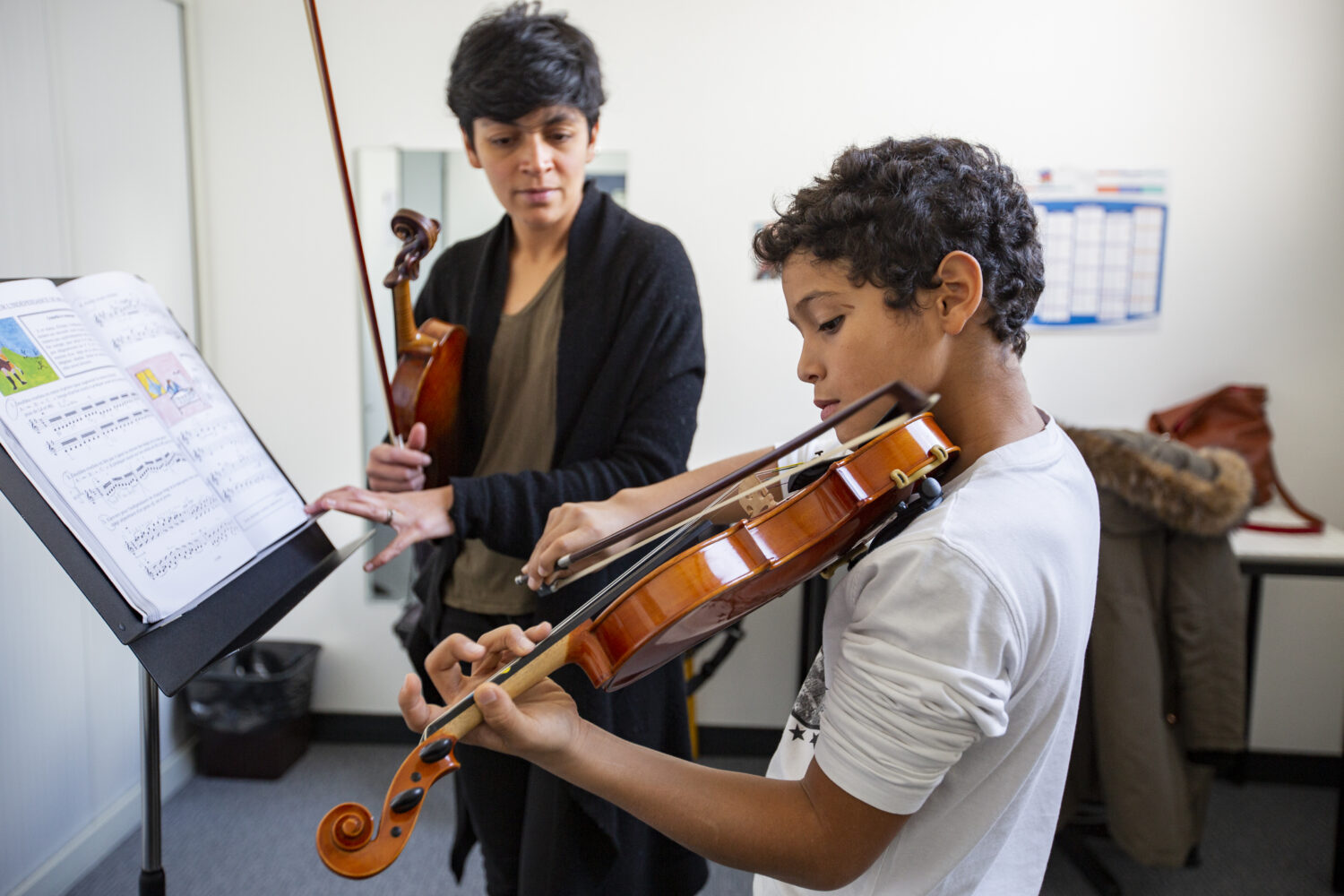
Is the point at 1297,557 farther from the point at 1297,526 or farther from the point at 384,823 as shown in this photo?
the point at 384,823

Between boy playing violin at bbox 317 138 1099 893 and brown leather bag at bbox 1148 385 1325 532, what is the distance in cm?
192

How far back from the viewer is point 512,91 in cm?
121

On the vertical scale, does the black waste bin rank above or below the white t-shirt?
below

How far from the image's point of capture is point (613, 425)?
1.28 metres

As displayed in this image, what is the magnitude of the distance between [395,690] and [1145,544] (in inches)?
79.5

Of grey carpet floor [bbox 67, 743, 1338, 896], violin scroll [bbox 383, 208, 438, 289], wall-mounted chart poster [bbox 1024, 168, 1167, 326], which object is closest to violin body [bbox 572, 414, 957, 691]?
violin scroll [bbox 383, 208, 438, 289]

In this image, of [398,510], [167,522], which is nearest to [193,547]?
[167,522]

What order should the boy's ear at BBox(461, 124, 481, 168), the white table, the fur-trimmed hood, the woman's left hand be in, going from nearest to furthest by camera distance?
the woman's left hand
the boy's ear at BBox(461, 124, 481, 168)
the fur-trimmed hood
the white table

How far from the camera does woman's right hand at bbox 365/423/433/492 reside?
3.95ft

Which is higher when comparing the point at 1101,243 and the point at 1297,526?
the point at 1101,243

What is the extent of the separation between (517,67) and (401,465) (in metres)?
0.55

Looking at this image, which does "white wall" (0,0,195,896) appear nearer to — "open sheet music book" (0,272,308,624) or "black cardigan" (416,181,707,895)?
"open sheet music book" (0,272,308,624)

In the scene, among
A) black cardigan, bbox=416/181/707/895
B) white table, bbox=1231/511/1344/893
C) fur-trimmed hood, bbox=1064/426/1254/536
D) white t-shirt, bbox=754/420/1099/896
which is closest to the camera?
white t-shirt, bbox=754/420/1099/896

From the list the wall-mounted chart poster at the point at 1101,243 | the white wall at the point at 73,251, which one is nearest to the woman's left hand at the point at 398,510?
the white wall at the point at 73,251
